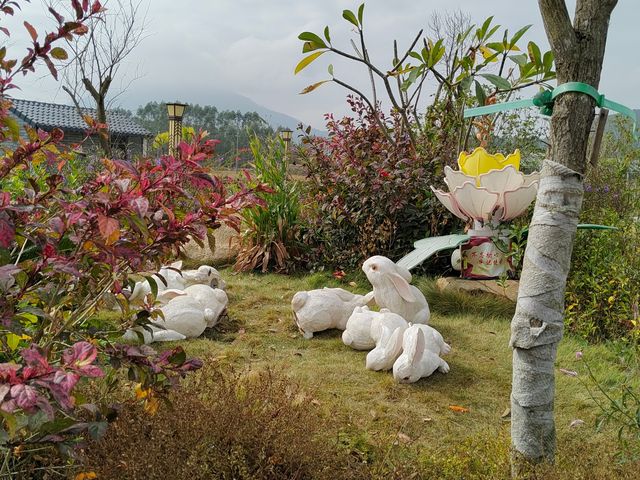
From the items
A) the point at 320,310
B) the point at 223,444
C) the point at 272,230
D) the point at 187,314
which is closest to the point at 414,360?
the point at 320,310

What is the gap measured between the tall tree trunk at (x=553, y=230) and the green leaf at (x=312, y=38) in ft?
8.59

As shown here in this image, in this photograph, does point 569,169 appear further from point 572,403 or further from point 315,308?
point 315,308

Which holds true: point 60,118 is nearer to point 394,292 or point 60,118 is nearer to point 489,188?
point 489,188

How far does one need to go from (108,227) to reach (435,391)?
2401mm

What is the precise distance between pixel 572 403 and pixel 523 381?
1.43m

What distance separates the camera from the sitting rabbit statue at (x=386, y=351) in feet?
12.0

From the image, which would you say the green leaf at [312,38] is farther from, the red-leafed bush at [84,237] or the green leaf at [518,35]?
the red-leafed bush at [84,237]

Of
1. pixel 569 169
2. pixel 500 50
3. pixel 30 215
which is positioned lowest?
pixel 30 215

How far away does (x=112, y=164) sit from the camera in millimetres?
1972

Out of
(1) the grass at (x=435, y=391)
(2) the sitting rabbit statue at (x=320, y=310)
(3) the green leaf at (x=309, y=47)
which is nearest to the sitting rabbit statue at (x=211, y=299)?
(1) the grass at (x=435, y=391)

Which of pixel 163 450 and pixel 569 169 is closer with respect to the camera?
pixel 569 169

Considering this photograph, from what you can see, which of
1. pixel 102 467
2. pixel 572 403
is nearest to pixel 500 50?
pixel 572 403

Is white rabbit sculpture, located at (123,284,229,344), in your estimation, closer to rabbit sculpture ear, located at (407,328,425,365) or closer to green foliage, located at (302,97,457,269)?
rabbit sculpture ear, located at (407,328,425,365)

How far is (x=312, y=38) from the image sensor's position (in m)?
4.50
